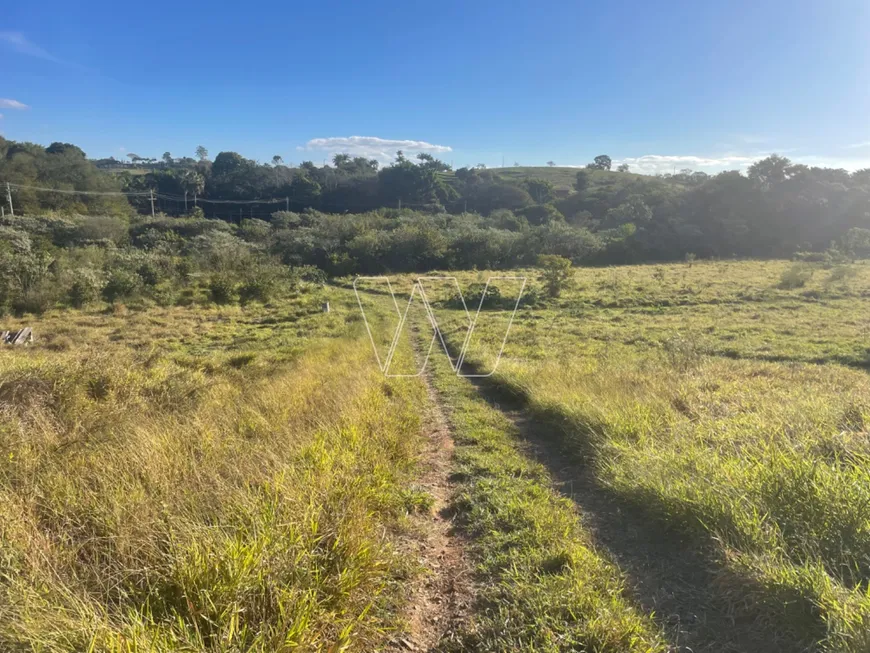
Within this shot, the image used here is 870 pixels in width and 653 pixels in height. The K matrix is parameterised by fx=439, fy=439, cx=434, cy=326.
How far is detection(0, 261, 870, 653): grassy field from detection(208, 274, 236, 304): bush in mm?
18127

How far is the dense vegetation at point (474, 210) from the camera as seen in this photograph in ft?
151

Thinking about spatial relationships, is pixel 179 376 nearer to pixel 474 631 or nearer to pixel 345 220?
pixel 474 631

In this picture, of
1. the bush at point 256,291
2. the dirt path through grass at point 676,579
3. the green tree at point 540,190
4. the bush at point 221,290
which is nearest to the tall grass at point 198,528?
the dirt path through grass at point 676,579

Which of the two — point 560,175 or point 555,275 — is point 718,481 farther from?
point 560,175

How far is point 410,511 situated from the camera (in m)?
4.14

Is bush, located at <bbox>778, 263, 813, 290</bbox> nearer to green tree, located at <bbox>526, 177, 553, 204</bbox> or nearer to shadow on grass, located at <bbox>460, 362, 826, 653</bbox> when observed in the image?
shadow on grass, located at <bbox>460, 362, 826, 653</bbox>

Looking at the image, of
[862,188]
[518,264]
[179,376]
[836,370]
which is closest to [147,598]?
[179,376]

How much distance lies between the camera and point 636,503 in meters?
4.06

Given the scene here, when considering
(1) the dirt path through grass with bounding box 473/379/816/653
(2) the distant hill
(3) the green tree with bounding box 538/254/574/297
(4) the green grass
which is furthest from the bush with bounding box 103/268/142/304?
(2) the distant hill

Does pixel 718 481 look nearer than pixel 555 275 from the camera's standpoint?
Yes

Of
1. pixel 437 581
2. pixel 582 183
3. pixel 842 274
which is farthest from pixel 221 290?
pixel 582 183

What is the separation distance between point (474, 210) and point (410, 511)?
8173 cm

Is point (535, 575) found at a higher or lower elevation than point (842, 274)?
lower

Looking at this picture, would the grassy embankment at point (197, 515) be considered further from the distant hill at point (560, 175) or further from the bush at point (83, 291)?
the distant hill at point (560, 175)
